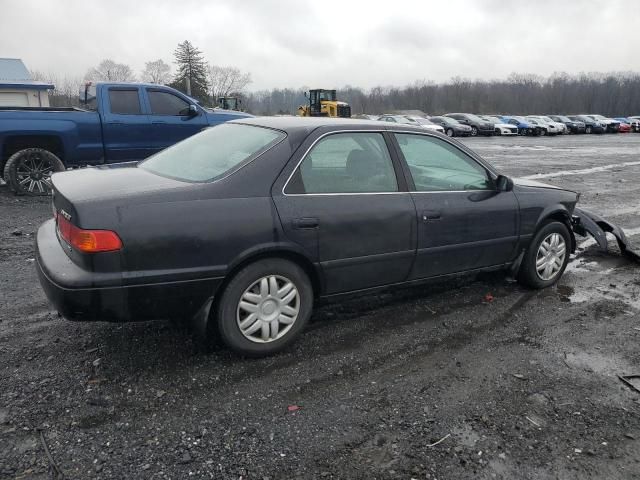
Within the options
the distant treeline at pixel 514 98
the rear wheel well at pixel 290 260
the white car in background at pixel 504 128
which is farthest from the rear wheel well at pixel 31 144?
the distant treeline at pixel 514 98

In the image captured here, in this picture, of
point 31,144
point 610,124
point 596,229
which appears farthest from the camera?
point 610,124

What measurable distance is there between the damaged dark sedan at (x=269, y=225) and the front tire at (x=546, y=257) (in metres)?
0.28

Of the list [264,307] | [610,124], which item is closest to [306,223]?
[264,307]

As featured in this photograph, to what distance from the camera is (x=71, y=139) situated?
8.54m

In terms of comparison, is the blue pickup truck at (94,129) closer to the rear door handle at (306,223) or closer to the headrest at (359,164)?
the headrest at (359,164)

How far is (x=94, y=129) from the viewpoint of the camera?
877cm

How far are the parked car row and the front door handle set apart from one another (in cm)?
2650

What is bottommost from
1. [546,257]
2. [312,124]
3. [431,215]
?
[546,257]

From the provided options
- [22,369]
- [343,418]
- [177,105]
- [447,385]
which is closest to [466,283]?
[447,385]

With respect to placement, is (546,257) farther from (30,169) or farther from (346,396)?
(30,169)

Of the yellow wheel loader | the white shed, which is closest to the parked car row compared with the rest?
the yellow wheel loader

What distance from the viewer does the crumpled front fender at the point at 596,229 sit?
5664 millimetres

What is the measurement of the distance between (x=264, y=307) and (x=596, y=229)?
4256 mm

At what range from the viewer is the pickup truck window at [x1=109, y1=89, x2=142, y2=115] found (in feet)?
30.0
